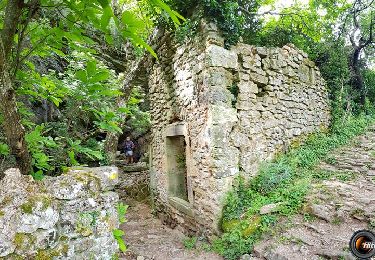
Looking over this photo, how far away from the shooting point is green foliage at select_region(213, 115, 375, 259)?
3.75 m

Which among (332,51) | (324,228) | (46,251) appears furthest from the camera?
(332,51)

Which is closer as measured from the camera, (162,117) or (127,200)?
(162,117)

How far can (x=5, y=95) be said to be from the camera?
131cm

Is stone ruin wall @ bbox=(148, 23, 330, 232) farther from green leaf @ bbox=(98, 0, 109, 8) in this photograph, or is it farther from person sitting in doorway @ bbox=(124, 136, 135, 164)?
person sitting in doorway @ bbox=(124, 136, 135, 164)

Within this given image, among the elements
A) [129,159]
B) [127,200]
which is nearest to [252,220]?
[127,200]

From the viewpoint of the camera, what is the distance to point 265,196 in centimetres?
435

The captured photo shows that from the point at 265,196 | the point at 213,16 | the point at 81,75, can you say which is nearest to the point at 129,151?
the point at 265,196

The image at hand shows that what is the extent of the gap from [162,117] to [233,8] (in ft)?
8.85

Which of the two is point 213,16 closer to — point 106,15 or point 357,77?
point 106,15

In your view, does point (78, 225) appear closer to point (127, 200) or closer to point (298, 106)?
point (298, 106)

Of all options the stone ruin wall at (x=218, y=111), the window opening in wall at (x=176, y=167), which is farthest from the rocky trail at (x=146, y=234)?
the window opening in wall at (x=176, y=167)

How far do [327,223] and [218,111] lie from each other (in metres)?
2.20

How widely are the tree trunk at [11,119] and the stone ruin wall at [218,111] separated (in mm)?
2988

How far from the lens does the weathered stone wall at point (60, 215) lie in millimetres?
1226
